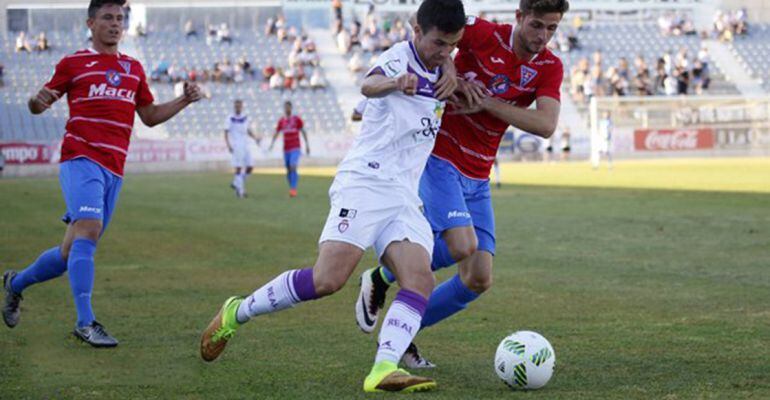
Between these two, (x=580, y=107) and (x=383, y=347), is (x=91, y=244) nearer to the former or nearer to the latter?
(x=383, y=347)

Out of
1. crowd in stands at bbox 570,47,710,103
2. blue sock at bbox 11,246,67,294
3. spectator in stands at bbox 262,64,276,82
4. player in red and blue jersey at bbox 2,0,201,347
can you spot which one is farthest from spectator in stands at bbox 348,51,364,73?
blue sock at bbox 11,246,67,294

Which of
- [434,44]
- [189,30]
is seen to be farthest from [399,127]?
[189,30]

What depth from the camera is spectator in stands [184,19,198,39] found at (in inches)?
2165

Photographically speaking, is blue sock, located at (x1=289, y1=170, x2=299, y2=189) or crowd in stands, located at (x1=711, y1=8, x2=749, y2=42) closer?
blue sock, located at (x1=289, y1=170, x2=299, y2=189)

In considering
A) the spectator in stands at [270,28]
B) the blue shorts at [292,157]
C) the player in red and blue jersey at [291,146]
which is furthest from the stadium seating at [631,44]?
the blue shorts at [292,157]

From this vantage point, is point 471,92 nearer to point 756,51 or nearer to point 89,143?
point 89,143

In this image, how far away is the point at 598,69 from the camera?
182 feet

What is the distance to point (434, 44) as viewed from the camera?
663 centimetres

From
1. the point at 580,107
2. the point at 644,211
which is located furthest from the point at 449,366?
the point at 580,107

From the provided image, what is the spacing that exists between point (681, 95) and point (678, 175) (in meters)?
19.8

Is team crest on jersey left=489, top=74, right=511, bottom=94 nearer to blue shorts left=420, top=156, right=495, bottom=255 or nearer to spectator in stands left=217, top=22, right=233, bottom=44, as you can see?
blue shorts left=420, top=156, right=495, bottom=255

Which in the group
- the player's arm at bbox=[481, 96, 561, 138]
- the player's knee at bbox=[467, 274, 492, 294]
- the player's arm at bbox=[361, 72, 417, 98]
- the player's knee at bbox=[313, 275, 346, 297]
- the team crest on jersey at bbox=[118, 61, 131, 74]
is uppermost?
the player's arm at bbox=[361, 72, 417, 98]

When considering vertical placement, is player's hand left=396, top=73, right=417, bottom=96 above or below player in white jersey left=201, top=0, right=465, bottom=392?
above

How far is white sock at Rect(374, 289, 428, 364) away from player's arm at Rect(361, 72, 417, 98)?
108 centimetres
